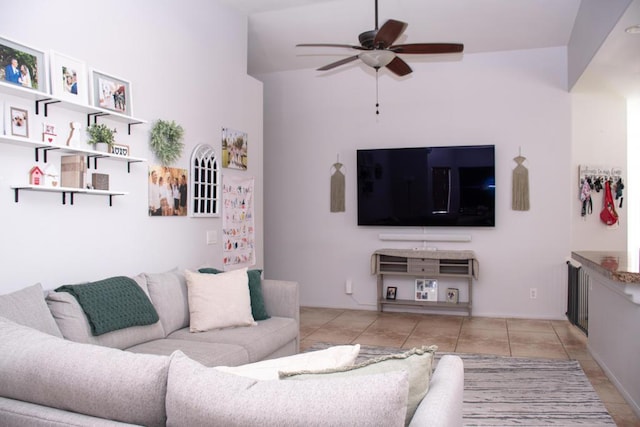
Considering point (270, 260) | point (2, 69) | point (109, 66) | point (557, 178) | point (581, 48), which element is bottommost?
point (270, 260)

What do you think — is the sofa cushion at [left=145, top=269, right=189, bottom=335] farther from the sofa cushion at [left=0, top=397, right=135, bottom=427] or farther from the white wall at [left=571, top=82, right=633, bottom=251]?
the white wall at [left=571, top=82, right=633, bottom=251]

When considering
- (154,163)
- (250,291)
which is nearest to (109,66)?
(154,163)

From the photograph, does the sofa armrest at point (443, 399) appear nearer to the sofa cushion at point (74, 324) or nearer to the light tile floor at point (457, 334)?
the sofa cushion at point (74, 324)

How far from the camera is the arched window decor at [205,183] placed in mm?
4438

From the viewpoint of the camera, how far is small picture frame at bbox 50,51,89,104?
9.99 ft

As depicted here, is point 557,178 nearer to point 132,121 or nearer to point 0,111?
point 132,121

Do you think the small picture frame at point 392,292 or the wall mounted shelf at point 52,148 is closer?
the wall mounted shelf at point 52,148

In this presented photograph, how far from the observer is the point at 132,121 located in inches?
144

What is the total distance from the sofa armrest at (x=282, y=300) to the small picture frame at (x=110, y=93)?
1.71m


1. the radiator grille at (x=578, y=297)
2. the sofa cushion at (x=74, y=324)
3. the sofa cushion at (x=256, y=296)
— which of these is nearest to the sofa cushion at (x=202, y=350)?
the sofa cushion at (x=74, y=324)

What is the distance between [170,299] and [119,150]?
43.1 inches

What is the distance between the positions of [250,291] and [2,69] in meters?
2.11

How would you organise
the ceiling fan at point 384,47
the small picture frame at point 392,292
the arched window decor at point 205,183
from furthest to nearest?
the small picture frame at point 392,292
the arched window decor at point 205,183
the ceiling fan at point 384,47

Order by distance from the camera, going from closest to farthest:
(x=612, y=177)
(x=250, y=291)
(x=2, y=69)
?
(x=2, y=69), (x=250, y=291), (x=612, y=177)
